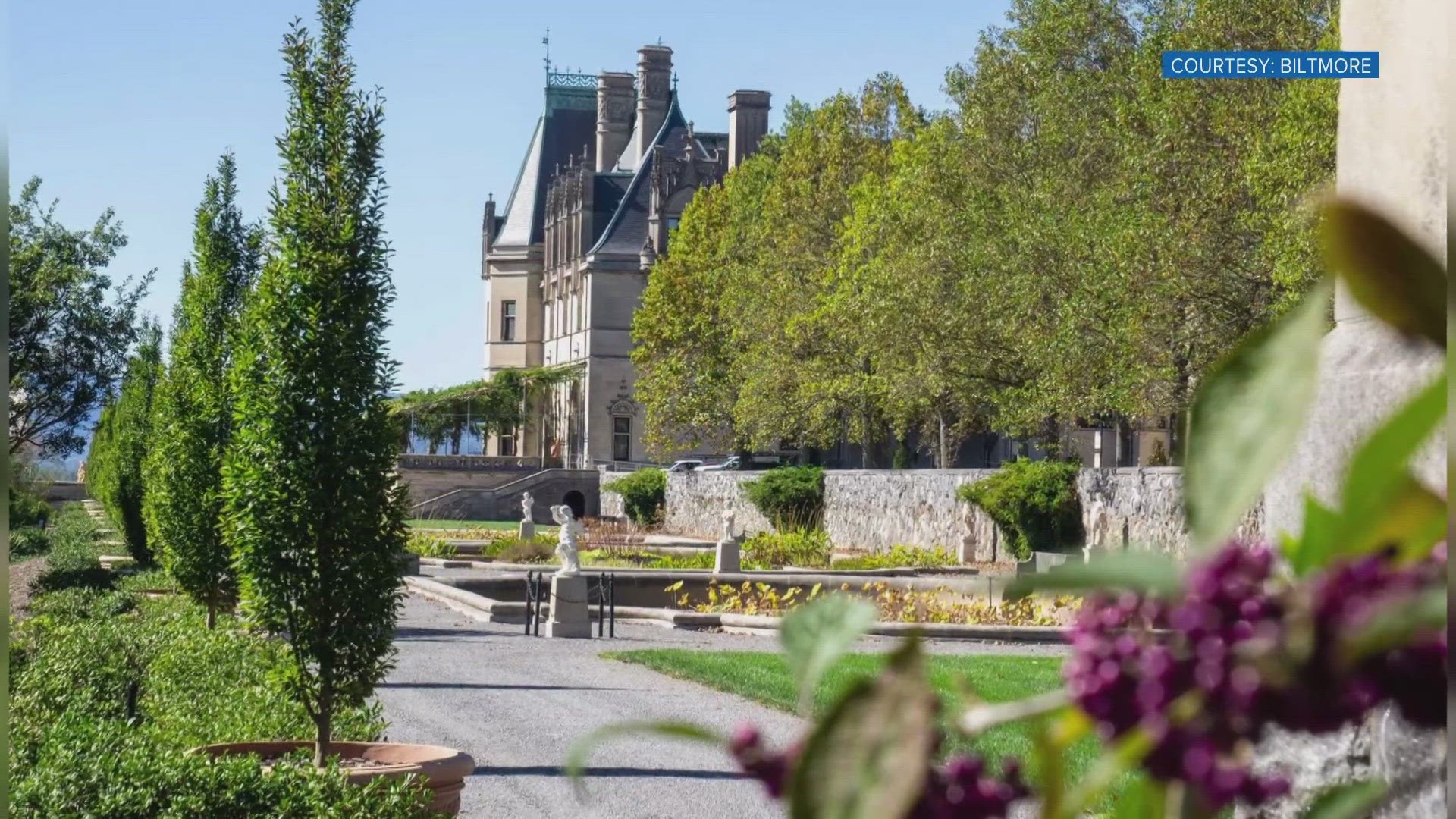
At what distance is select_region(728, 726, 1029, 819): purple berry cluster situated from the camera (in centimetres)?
54

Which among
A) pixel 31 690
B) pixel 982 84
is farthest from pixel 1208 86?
pixel 31 690

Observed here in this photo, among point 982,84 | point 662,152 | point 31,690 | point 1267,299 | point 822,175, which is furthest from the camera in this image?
point 662,152

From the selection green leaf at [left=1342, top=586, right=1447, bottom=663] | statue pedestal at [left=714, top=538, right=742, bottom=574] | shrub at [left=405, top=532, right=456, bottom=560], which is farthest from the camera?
shrub at [left=405, top=532, right=456, bottom=560]

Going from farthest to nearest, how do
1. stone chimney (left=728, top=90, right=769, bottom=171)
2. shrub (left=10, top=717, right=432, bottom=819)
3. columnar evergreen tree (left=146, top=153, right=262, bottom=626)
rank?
stone chimney (left=728, top=90, right=769, bottom=171)
columnar evergreen tree (left=146, top=153, right=262, bottom=626)
shrub (left=10, top=717, right=432, bottom=819)

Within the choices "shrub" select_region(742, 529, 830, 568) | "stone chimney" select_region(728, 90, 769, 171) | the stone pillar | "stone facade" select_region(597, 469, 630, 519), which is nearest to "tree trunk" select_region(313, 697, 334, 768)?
the stone pillar

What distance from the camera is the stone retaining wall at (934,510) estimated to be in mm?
20844

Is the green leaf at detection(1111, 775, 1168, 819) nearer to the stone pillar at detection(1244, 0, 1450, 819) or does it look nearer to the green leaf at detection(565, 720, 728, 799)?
the green leaf at detection(565, 720, 728, 799)

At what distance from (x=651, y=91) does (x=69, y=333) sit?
45.1 meters

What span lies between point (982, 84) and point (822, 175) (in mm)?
8720

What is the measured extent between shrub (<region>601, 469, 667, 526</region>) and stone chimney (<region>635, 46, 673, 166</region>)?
93.7 ft

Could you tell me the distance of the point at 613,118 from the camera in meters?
74.2

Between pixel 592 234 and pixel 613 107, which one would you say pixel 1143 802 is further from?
pixel 613 107

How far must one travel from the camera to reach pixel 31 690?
937 cm

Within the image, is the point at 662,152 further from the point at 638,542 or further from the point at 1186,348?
the point at 1186,348
